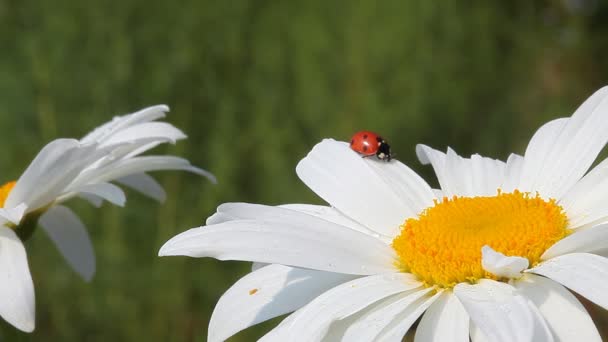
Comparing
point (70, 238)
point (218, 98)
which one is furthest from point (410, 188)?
point (218, 98)

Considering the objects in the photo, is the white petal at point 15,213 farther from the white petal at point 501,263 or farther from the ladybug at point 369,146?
the white petal at point 501,263

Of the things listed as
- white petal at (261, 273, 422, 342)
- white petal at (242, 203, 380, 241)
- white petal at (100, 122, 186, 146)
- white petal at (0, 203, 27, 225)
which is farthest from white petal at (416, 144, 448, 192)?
white petal at (0, 203, 27, 225)

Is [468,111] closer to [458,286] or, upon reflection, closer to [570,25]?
[570,25]

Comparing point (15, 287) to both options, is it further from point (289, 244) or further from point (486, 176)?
point (486, 176)

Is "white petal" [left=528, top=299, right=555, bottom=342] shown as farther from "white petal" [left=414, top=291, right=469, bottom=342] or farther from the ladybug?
Answer: the ladybug

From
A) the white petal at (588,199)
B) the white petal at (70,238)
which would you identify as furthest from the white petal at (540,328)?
the white petal at (70,238)

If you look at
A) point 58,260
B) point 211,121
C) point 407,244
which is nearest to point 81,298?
point 58,260
